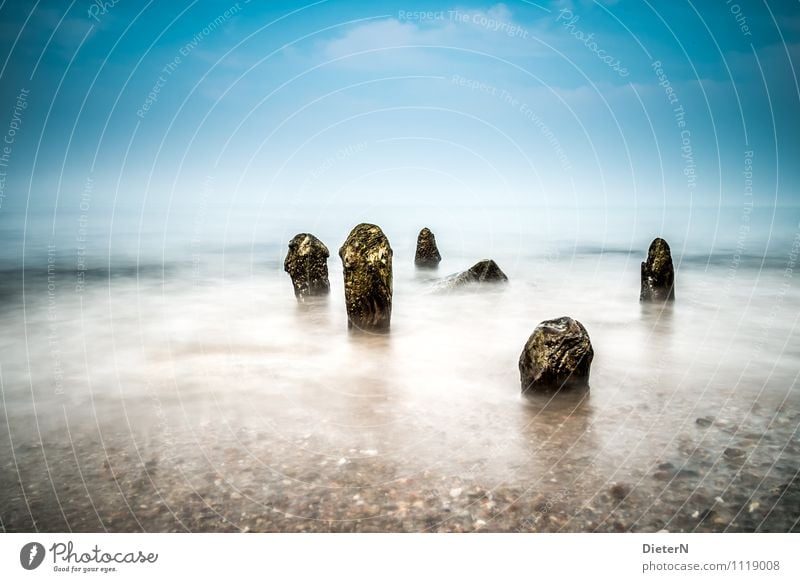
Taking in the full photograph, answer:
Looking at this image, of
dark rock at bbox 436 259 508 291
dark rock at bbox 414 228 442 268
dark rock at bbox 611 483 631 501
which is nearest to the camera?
dark rock at bbox 611 483 631 501

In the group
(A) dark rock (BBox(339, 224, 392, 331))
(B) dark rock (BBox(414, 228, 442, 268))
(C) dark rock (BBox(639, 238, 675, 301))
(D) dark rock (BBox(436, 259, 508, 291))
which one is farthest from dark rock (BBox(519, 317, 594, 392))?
(B) dark rock (BBox(414, 228, 442, 268))

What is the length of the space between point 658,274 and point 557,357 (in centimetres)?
840

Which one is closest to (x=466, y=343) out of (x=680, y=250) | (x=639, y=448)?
(x=639, y=448)

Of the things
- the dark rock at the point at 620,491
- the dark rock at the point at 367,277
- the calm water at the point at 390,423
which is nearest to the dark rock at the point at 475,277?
the calm water at the point at 390,423

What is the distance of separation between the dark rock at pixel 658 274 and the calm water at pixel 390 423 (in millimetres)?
748

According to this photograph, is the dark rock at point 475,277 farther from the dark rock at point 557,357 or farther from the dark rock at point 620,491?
the dark rock at point 620,491

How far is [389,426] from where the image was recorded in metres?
5.94

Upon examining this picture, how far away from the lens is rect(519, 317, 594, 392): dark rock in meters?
6.66

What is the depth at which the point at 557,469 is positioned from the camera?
482cm

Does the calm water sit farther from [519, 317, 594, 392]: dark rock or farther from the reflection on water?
[519, 317, 594, 392]: dark rock

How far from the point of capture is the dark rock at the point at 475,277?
15250mm

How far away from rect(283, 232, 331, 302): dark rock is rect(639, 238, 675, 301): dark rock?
9195 mm

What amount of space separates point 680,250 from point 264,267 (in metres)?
25.4

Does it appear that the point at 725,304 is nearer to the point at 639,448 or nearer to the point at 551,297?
the point at 551,297
